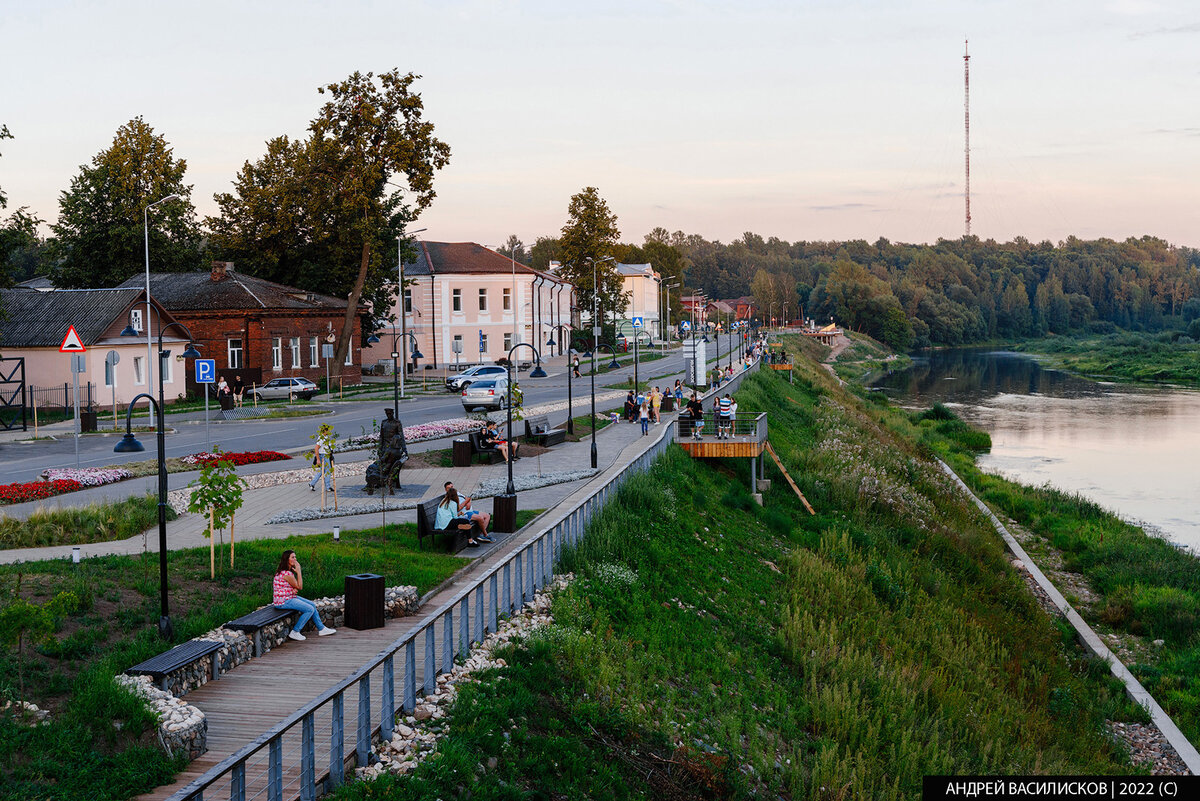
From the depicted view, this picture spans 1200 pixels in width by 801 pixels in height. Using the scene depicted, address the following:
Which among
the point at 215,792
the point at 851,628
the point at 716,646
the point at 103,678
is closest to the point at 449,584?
the point at 716,646

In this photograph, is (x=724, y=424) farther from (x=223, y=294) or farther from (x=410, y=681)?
(x=223, y=294)

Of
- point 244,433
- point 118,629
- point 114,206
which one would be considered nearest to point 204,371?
point 244,433

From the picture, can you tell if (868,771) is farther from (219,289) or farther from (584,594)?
(219,289)

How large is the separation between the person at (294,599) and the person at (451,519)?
194 inches

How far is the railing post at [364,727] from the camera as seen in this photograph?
920cm

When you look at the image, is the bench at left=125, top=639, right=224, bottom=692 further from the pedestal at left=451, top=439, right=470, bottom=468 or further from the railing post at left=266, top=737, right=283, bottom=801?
the pedestal at left=451, top=439, right=470, bottom=468

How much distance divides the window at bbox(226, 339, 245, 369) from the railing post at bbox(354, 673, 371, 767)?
5059 cm

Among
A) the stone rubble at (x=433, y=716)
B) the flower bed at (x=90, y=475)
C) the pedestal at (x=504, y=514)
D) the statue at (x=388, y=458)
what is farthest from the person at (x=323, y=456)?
the stone rubble at (x=433, y=716)

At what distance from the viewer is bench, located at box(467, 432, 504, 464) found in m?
29.2

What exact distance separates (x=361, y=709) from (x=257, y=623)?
3483 mm

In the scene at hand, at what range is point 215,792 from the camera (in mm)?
8516

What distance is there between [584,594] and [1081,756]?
8623 millimetres

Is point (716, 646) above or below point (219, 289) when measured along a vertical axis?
below

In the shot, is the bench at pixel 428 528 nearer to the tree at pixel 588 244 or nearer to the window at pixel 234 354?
the window at pixel 234 354
